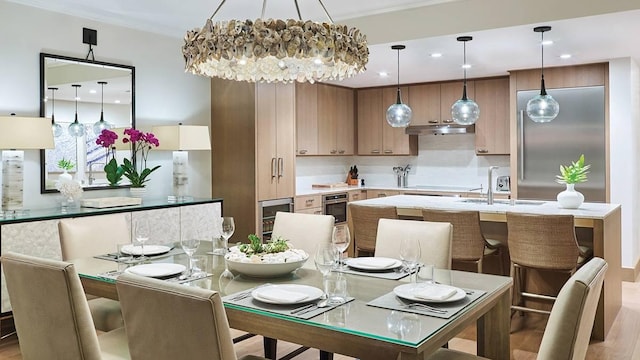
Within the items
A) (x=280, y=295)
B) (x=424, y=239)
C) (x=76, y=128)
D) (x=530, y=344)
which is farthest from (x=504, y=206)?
(x=76, y=128)

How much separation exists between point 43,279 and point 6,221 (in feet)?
6.48

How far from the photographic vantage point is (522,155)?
6.21m

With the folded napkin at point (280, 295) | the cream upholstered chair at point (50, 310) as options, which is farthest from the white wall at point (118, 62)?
the folded napkin at point (280, 295)

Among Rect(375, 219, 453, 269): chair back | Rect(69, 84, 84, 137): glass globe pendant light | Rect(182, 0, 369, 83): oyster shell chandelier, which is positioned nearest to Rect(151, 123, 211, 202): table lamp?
Rect(69, 84, 84, 137): glass globe pendant light

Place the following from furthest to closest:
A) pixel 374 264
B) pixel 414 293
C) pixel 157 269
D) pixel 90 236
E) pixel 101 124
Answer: pixel 101 124 → pixel 90 236 → pixel 374 264 → pixel 157 269 → pixel 414 293

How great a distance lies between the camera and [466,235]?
3.81 m

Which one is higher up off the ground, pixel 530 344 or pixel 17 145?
pixel 17 145

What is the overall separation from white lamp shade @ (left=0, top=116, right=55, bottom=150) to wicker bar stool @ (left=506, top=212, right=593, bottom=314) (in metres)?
3.40

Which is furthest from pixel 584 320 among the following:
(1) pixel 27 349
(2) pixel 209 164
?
(2) pixel 209 164

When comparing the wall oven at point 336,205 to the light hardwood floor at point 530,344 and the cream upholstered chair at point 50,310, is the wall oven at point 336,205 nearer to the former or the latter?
the light hardwood floor at point 530,344

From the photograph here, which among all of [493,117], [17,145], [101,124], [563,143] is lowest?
[17,145]

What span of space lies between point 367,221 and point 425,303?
219 centimetres

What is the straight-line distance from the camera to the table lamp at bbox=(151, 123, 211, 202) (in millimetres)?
4867

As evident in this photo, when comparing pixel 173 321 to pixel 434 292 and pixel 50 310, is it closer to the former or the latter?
pixel 50 310
